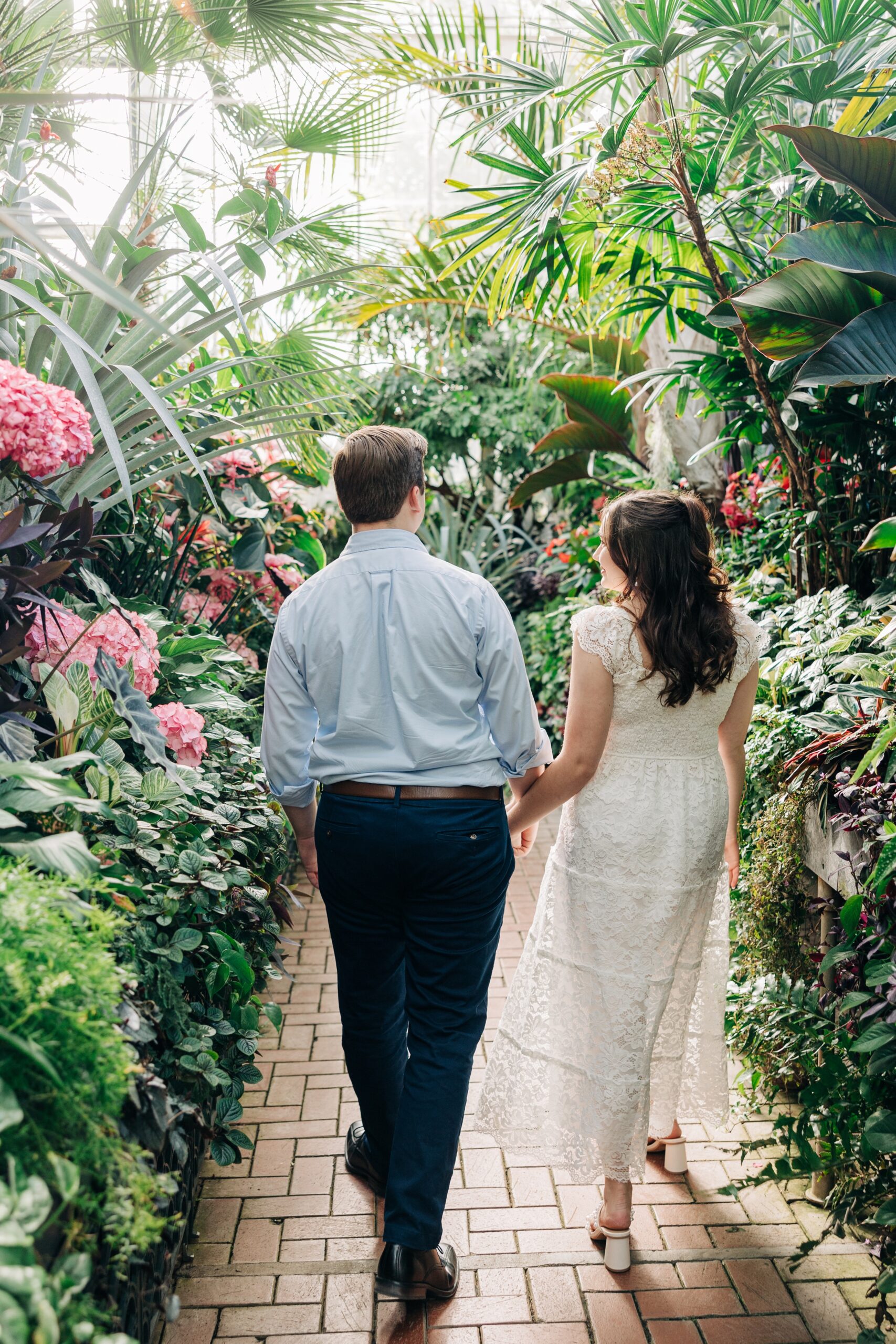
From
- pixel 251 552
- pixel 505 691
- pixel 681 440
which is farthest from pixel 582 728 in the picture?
pixel 681 440

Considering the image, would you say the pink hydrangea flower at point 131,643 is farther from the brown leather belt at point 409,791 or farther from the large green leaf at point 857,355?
the large green leaf at point 857,355

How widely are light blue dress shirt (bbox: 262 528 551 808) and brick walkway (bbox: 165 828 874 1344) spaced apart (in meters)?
1.07

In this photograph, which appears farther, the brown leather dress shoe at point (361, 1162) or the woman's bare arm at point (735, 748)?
the brown leather dress shoe at point (361, 1162)

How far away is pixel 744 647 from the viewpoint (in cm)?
218

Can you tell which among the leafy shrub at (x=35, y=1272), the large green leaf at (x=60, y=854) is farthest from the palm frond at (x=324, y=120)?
the leafy shrub at (x=35, y=1272)

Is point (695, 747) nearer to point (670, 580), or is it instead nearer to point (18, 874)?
point (670, 580)

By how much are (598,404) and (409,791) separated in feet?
Answer: 13.6

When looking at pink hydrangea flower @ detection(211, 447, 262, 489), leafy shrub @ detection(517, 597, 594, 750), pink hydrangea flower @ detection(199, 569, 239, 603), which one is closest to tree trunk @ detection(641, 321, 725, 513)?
leafy shrub @ detection(517, 597, 594, 750)

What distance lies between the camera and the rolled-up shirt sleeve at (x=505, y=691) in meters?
2.05

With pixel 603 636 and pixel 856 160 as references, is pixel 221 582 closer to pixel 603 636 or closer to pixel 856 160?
pixel 603 636

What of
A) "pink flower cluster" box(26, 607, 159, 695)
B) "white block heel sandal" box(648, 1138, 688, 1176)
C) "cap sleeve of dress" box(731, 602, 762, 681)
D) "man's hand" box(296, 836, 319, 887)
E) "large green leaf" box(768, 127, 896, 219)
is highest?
"large green leaf" box(768, 127, 896, 219)

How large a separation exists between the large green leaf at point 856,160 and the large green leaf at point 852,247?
0.18 feet

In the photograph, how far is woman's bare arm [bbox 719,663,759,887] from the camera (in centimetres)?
224

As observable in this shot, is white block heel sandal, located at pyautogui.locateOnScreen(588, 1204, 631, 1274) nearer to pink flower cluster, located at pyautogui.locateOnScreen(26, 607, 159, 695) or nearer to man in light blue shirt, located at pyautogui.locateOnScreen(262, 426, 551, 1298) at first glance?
man in light blue shirt, located at pyautogui.locateOnScreen(262, 426, 551, 1298)
